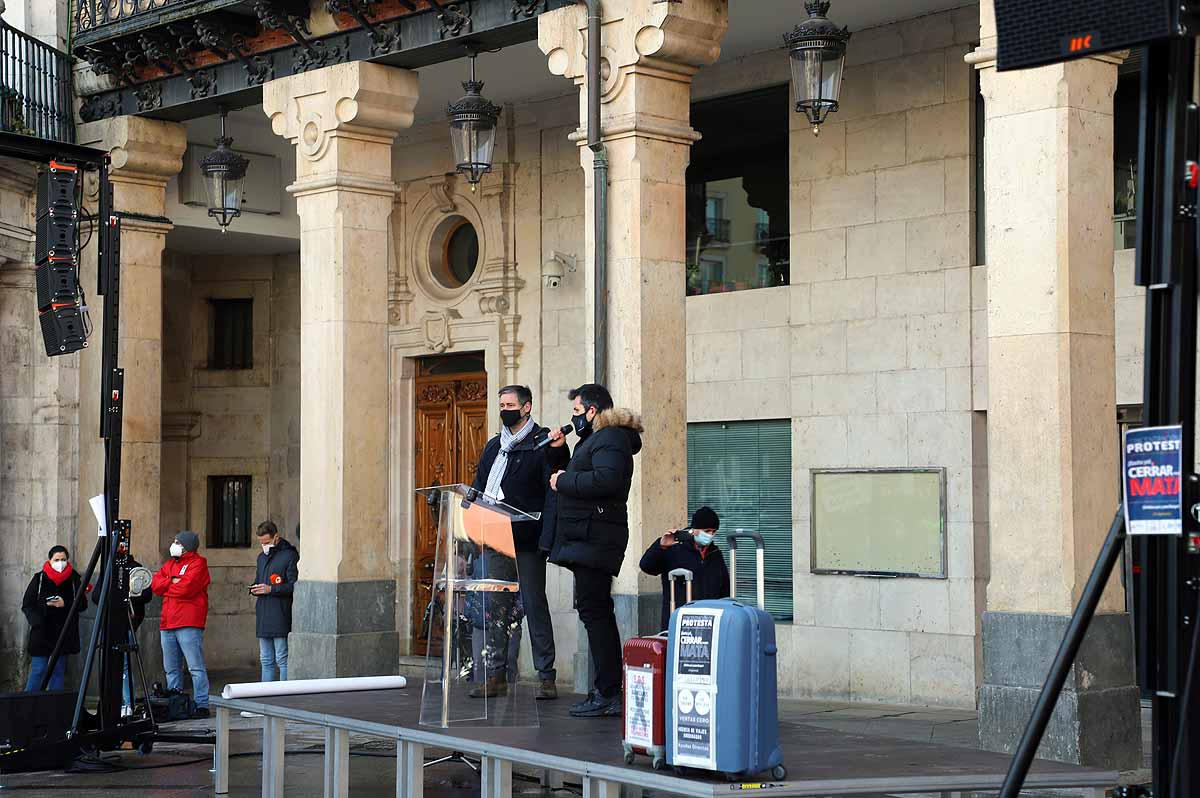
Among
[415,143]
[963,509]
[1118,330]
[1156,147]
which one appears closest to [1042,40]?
[1156,147]

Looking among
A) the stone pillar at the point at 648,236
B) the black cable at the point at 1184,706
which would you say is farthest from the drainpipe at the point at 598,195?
the black cable at the point at 1184,706

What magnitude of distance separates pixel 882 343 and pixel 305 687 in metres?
6.33

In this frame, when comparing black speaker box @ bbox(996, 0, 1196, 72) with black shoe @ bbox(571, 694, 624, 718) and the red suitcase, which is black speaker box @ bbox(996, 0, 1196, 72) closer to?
the red suitcase

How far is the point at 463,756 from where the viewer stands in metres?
11.0

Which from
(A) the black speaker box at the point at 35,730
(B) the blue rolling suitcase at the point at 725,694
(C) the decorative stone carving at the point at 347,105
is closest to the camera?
(B) the blue rolling suitcase at the point at 725,694

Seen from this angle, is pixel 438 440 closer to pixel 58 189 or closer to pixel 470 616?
pixel 58 189

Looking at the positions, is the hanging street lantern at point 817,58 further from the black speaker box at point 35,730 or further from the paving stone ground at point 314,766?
the black speaker box at point 35,730

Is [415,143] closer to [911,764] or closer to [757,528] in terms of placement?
[757,528]

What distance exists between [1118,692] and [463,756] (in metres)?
4.34

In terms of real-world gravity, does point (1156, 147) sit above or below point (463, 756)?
above

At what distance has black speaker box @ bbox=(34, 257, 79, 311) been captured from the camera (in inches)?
449

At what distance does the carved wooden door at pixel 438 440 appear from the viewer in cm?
1820

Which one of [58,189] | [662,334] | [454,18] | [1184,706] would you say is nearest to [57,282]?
[58,189]

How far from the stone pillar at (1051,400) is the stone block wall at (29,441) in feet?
34.0
